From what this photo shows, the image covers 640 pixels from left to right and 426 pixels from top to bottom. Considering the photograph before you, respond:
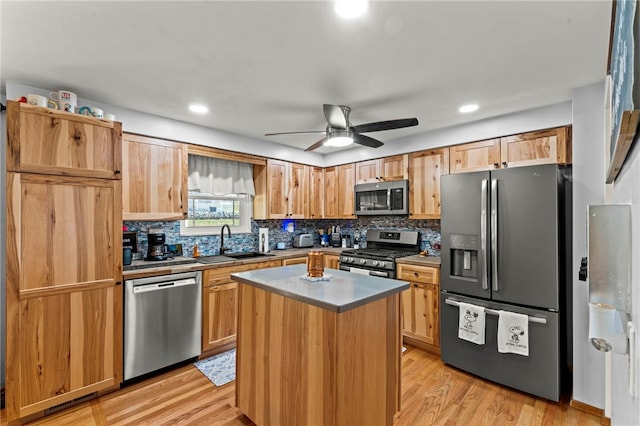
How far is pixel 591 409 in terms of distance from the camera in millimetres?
2229

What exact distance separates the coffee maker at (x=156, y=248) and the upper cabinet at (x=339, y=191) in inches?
92.2

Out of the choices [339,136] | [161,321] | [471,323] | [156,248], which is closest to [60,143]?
[156,248]

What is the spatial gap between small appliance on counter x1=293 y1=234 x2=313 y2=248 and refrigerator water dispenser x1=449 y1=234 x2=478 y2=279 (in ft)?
7.60

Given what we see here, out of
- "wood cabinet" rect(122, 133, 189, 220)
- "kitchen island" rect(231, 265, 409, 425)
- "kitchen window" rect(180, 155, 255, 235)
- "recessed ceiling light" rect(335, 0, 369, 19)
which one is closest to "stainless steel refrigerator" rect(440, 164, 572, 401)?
"kitchen island" rect(231, 265, 409, 425)

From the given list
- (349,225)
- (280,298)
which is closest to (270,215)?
(349,225)

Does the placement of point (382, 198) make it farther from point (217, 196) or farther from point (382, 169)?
point (217, 196)

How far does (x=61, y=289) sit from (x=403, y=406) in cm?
266

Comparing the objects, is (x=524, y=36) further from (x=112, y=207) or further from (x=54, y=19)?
(x=112, y=207)

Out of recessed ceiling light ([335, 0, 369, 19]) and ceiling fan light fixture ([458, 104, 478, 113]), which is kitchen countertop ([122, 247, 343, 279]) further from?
ceiling fan light fixture ([458, 104, 478, 113])

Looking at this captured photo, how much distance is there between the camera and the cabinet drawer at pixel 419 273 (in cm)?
312

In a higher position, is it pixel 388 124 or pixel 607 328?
pixel 388 124

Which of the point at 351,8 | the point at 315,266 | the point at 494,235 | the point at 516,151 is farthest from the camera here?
the point at 516,151

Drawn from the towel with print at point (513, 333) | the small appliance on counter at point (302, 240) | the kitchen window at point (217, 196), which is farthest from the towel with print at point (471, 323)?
the kitchen window at point (217, 196)

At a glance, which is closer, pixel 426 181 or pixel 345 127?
pixel 345 127
